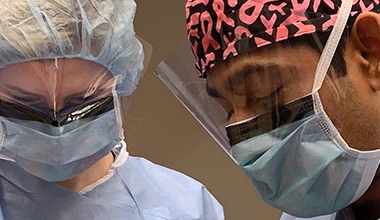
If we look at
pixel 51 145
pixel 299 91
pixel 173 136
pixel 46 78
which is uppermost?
pixel 46 78

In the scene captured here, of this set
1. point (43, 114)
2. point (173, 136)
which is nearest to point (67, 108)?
point (43, 114)

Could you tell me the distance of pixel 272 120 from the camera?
3.11ft

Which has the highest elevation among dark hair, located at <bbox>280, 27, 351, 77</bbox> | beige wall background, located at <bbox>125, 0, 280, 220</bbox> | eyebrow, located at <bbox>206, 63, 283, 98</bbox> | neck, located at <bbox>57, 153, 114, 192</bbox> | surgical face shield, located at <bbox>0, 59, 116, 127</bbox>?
surgical face shield, located at <bbox>0, 59, 116, 127</bbox>

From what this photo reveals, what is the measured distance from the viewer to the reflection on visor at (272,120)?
3.04 feet

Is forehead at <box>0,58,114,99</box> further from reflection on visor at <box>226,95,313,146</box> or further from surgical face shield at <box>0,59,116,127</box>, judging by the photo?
reflection on visor at <box>226,95,313,146</box>

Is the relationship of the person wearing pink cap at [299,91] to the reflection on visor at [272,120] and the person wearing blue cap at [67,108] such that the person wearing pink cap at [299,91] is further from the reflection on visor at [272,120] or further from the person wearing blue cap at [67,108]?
the person wearing blue cap at [67,108]

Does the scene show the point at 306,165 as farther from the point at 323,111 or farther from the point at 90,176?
the point at 90,176

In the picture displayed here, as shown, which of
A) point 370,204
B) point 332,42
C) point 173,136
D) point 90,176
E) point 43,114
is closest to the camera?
point 332,42

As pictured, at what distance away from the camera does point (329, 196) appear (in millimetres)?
962

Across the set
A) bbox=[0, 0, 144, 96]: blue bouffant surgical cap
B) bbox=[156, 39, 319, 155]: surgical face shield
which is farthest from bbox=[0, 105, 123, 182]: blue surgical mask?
bbox=[156, 39, 319, 155]: surgical face shield

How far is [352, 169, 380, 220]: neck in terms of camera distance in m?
1.00

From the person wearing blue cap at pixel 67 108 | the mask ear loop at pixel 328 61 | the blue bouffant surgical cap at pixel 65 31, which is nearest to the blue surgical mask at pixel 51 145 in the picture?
the person wearing blue cap at pixel 67 108

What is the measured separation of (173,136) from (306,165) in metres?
1.19

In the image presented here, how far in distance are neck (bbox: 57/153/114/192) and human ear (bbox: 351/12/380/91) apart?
0.64m
